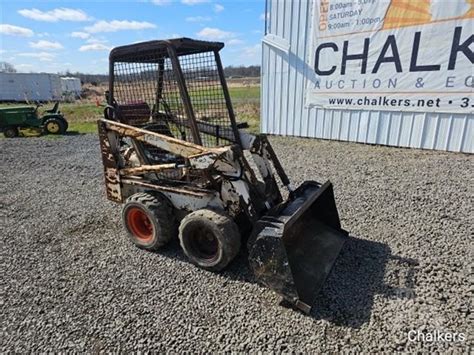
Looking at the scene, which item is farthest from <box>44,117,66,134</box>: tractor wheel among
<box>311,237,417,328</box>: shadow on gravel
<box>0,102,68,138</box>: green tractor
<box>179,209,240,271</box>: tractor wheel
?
<box>311,237,417,328</box>: shadow on gravel

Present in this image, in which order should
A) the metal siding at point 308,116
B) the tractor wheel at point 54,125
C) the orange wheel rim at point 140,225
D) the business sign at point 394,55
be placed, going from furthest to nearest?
the tractor wheel at point 54,125 < the metal siding at point 308,116 < the business sign at point 394,55 < the orange wheel rim at point 140,225

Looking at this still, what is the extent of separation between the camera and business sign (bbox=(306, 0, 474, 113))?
6.14 metres

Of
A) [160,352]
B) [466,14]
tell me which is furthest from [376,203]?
[466,14]

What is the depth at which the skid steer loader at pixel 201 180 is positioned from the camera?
2686 mm

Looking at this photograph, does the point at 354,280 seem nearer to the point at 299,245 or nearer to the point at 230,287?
the point at 299,245

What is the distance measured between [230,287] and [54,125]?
12.0m

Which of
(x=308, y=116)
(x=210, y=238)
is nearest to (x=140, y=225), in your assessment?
(x=210, y=238)

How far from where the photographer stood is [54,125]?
11930mm

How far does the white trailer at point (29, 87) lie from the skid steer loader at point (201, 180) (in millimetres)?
31822

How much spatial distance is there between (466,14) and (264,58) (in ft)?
15.7

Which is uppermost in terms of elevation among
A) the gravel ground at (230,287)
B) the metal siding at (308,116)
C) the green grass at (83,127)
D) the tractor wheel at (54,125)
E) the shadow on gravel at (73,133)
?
the metal siding at (308,116)

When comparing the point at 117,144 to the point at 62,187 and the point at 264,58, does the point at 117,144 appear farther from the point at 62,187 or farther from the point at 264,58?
the point at 264,58

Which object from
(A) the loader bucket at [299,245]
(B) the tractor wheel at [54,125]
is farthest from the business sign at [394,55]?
(B) the tractor wheel at [54,125]

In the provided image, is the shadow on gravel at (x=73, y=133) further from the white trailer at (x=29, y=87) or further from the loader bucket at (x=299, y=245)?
the white trailer at (x=29, y=87)
